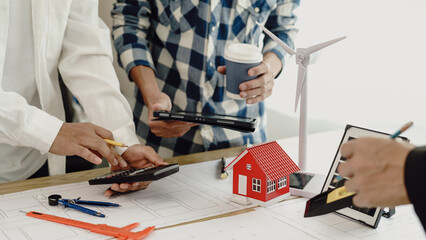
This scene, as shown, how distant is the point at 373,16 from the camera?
8.11 feet

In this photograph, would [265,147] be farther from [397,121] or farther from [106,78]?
[397,121]

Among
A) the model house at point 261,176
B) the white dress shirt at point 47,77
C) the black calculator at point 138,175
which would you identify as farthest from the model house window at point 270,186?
the white dress shirt at point 47,77

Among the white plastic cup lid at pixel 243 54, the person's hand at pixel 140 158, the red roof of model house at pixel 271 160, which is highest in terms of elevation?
the white plastic cup lid at pixel 243 54

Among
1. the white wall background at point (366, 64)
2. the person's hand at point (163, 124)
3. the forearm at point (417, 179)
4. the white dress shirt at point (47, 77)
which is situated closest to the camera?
the forearm at point (417, 179)

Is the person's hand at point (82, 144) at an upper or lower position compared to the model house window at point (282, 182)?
upper

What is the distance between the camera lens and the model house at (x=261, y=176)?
1.25 metres

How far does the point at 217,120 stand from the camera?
4.43 ft

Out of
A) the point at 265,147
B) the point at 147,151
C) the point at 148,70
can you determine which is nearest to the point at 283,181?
the point at 265,147

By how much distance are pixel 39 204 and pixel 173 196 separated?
13.6 inches

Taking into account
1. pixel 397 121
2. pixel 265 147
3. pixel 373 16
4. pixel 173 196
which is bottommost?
pixel 397 121

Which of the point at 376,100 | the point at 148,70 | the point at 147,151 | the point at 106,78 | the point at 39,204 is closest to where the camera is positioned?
the point at 39,204

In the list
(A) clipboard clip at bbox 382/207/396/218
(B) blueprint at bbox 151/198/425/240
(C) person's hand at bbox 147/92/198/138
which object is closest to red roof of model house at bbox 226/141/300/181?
(B) blueprint at bbox 151/198/425/240

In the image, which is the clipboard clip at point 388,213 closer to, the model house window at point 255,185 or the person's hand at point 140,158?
the model house window at point 255,185

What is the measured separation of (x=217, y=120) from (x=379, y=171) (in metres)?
0.62
